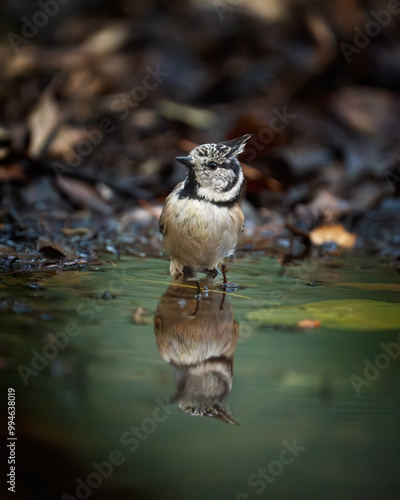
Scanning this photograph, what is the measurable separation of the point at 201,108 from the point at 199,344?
4544mm

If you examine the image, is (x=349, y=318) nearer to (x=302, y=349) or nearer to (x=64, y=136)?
(x=302, y=349)

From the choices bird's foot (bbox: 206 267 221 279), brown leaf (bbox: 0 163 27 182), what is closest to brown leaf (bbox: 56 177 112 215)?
brown leaf (bbox: 0 163 27 182)

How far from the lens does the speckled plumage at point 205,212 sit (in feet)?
11.5

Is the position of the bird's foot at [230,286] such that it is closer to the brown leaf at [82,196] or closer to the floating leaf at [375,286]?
the floating leaf at [375,286]

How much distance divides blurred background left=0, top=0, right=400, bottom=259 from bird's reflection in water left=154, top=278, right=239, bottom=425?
192 cm

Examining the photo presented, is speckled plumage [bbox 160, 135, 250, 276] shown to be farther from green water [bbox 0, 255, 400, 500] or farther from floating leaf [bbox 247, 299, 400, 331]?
floating leaf [bbox 247, 299, 400, 331]

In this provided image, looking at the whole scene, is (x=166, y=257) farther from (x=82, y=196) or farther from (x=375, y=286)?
(x=82, y=196)

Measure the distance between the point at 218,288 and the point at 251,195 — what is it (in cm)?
247

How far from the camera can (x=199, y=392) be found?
208 cm

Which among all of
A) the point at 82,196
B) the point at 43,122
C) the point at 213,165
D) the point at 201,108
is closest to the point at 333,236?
the point at 213,165

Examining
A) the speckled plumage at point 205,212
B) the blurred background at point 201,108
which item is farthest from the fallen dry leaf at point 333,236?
the speckled plumage at point 205,212

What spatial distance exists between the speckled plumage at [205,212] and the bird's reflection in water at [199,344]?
0.25 m

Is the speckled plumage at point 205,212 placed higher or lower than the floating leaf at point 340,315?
higher

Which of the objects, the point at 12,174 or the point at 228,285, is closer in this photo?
the point at 228,285
